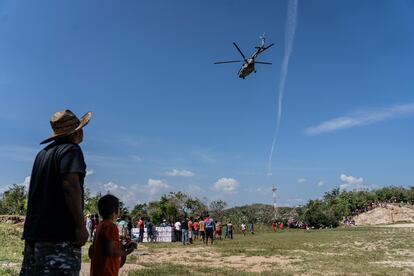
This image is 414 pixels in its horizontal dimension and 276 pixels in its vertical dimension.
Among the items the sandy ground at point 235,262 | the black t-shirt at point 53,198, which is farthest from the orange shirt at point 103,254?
the sandy ground at point 235,262

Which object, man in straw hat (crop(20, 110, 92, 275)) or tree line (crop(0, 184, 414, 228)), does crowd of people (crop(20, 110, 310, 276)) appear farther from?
tree line (crop(0, 184, 414, 228))

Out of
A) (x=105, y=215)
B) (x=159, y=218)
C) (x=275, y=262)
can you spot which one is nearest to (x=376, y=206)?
(x=159, y=218)

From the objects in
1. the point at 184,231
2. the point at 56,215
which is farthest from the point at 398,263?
the point at 56,215

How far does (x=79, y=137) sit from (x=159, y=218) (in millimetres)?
49769

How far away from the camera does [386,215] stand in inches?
3012

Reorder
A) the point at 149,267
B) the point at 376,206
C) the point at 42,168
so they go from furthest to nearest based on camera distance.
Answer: the point at 376,206 < the point at 149,267 < the point at 42,168

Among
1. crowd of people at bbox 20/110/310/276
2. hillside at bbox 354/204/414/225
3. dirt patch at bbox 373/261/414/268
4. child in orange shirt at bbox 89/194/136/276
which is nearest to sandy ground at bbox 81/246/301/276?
Answer: dirt patch at bbox 373/261/414/268

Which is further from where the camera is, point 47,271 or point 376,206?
point 376,206

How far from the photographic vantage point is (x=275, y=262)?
14.5m

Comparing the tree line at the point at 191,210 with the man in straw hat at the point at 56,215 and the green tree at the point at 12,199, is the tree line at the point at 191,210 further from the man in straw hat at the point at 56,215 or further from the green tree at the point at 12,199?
the man in straw hat at the point at 56,215

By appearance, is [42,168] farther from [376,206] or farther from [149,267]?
[376,206]

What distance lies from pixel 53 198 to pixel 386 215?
8098 cm

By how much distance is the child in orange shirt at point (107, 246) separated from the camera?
4.39 metres

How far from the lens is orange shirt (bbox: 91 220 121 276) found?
4.38 metres
